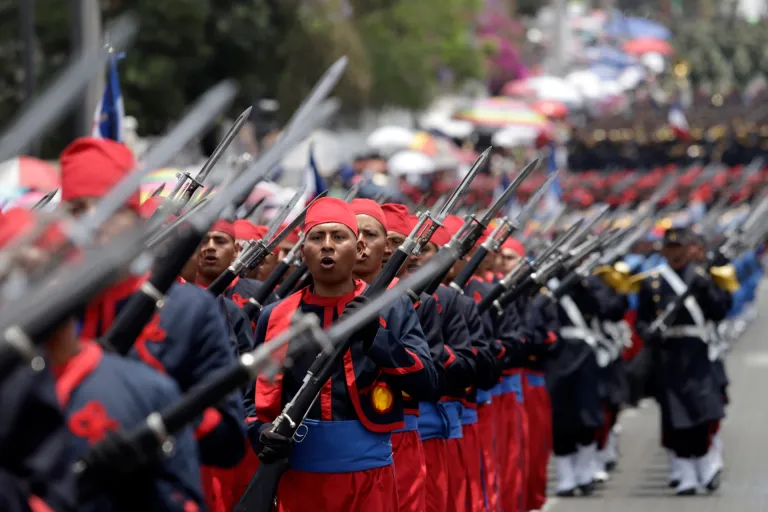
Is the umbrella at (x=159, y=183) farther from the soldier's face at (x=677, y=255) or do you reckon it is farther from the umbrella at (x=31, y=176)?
the soldier's face at (x=677, y=255)

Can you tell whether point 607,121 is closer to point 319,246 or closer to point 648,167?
point 648,167

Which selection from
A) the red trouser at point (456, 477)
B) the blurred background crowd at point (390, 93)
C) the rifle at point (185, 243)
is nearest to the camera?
the rifle at point (185, 243)

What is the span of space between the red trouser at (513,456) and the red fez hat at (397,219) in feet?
8.41

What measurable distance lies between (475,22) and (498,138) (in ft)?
45.3

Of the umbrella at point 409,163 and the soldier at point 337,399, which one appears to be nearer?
the soldier at point 337,399

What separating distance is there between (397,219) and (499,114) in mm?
38450

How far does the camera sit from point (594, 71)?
79.2m

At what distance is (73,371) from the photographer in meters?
5.02

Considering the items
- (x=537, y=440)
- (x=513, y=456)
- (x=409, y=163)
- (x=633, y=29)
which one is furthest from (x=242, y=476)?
(x=633, y=29)

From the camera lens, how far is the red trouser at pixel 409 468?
8.83m

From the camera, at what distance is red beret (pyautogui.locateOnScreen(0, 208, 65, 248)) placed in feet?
15.3

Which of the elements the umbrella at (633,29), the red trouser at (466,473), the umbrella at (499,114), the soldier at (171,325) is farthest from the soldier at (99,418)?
the umbrella at (633,29)

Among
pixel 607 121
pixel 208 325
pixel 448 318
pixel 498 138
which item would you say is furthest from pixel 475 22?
pixel 208 325

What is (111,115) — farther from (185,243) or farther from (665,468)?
(185,243)
